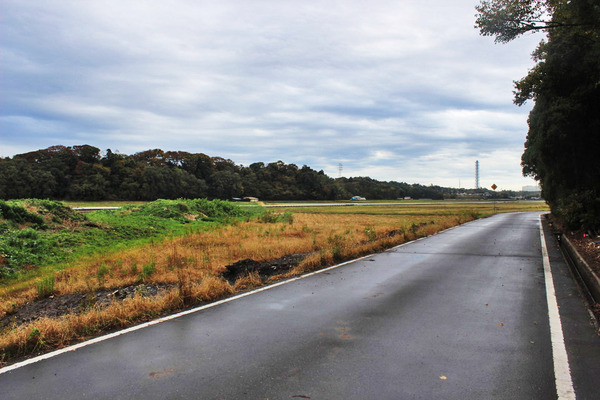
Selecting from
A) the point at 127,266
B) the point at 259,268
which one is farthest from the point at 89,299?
the point at 259,268

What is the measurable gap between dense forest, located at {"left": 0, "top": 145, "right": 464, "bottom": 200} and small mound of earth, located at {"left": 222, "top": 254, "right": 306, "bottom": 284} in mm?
71596

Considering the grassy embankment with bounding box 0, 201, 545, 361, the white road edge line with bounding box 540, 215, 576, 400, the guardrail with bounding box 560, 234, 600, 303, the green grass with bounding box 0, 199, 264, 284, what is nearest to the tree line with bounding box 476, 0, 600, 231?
the guardrail with bounding box 560, 234, 600, 303

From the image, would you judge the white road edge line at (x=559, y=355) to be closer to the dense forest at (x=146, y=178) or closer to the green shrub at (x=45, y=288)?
the green shrub at (x=45, y=288)

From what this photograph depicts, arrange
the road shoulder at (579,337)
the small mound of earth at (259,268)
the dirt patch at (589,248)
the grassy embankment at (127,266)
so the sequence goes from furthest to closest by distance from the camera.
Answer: the dirt patch at (589,248) → the small mound of earth at (259,268) → the grassy embankment at (127,266) → the road shoulder at (579,337)

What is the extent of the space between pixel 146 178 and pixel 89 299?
278 feet

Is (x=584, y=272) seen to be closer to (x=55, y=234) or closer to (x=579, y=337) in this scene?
(x=579, y=337)

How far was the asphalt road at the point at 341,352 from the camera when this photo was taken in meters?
3.76

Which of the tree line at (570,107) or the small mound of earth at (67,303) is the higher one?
the tree line at (570,107)

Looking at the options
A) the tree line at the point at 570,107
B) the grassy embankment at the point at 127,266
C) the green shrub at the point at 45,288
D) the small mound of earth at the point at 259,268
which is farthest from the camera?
the tree line at the point at 570,107

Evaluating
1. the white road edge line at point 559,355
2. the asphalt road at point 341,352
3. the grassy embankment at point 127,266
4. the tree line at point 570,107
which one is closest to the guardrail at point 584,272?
the asphalt road at point 341,352

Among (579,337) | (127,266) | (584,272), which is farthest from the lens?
(127,266)

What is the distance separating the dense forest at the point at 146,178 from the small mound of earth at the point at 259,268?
71.6 meters

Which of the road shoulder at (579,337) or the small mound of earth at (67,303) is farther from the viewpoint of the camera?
the small mound of earth at (67,303)

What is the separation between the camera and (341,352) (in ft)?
15.2
